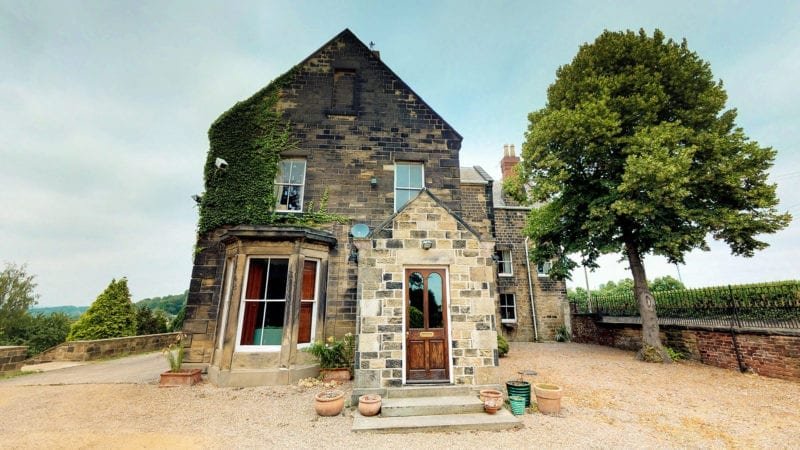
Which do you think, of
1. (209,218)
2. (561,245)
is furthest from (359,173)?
(561,245)

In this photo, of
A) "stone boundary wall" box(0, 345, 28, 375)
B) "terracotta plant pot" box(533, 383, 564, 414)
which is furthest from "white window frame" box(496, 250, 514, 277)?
"stone boundary wall" box(0, 345, 28, 375)

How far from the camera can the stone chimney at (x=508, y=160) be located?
21.5m

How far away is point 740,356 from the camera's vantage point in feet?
30.7

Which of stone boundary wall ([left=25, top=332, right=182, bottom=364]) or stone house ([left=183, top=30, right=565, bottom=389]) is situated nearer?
stone house ([left=183, top=30, right=565, bottom=389])

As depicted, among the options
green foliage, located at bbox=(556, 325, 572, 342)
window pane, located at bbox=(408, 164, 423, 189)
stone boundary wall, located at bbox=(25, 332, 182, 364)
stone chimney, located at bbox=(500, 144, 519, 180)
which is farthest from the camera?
stone chimney, located at bbox=(500, 144, 519, 180)

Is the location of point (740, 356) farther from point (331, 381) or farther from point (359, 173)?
point (359, 173)

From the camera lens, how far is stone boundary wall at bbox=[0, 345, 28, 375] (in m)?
10.0

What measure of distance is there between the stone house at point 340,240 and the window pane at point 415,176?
0.04m

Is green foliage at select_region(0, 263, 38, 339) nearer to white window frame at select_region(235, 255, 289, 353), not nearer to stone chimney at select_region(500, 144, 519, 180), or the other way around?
white window frame at select_region(235, 255, 289, 353)

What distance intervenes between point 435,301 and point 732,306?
Answer: 10.9m

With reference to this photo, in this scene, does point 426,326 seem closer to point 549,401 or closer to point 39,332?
point 549,401

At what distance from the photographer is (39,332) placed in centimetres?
1534

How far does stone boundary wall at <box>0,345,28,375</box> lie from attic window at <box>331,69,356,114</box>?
45.6 feet

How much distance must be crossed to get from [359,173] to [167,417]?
8.46 metres
